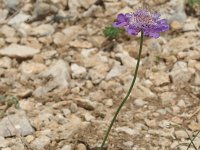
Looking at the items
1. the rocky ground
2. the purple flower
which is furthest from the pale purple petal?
the rocky ground

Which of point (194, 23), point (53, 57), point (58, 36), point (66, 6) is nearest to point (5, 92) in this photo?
point (53, 57)

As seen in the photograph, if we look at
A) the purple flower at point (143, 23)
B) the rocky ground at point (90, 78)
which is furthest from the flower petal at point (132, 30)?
the rocky ground at point (90, 78)

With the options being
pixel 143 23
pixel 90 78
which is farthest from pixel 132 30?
pixel 90 78

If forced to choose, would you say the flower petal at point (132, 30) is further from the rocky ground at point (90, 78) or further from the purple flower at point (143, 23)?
the rocky ground at point (90, 78)

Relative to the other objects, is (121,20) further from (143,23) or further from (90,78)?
(90,78)

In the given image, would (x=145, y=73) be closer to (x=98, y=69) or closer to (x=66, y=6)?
(x=98, y=69)

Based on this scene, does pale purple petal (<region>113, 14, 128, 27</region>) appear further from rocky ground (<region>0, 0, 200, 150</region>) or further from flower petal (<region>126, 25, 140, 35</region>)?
rocky ground (<region>0, 0, 200, 150</region>)
